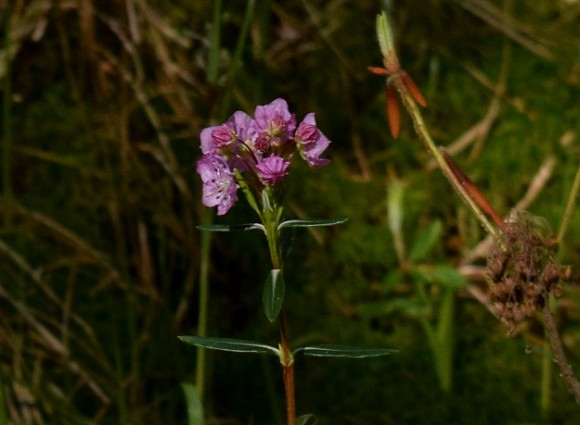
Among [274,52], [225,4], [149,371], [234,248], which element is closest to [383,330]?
[234,248]

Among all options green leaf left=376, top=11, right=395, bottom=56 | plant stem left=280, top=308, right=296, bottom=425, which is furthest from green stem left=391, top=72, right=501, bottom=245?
plant stem left=280, top=308, right=296, bottom=425

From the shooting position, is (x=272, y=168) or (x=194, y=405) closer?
(x=272, y=168)

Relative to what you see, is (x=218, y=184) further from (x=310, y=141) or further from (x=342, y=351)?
(x=342, y=351)

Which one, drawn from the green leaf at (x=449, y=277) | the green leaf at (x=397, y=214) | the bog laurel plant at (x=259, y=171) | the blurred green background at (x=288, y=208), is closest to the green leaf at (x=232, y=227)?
the bog laurel plant at (x=259, y=171)

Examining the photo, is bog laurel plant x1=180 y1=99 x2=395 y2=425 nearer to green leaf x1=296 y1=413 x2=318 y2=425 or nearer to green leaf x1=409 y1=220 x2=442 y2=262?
green leaf x1=296 y1=413 x2=318 y2=425


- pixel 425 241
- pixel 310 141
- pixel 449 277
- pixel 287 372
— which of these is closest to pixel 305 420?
pixel 287 372

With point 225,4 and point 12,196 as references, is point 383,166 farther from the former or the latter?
point 12,196

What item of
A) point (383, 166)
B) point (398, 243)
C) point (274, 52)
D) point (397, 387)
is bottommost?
point (397, 387)
